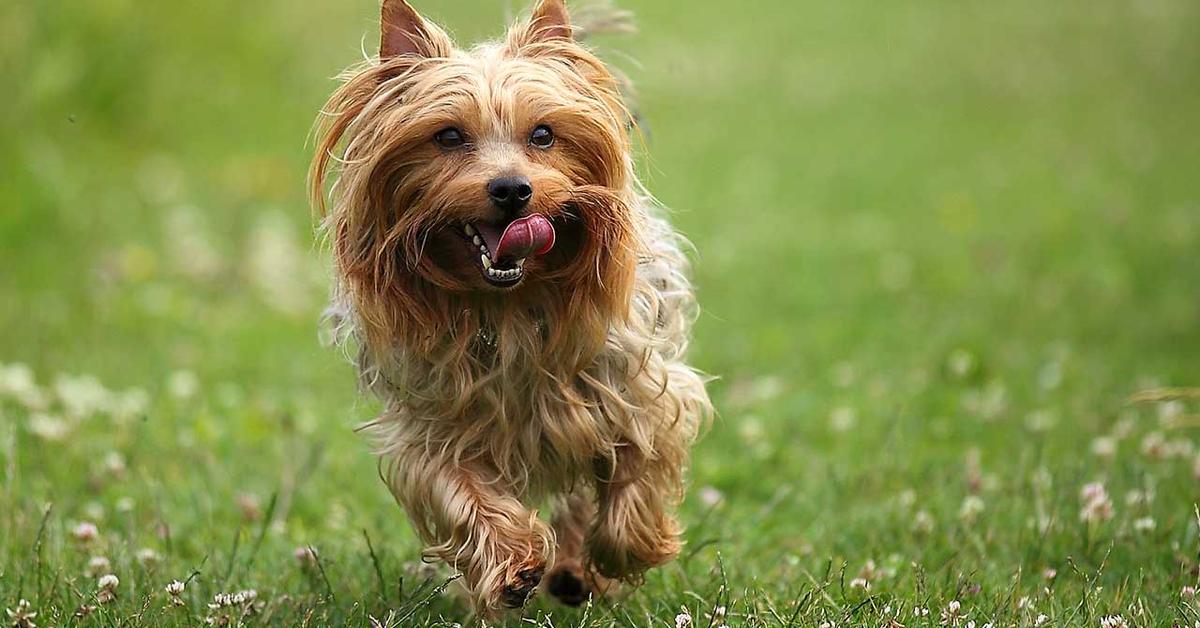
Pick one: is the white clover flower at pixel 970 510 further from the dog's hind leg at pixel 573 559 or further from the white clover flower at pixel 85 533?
the white clover flower at pixel 85 533

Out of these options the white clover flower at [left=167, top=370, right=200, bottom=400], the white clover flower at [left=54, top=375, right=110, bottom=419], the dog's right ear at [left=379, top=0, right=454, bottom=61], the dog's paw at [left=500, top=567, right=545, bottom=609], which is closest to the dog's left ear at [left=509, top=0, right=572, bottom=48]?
the dog's right ear at [left=379, top=0, right=454, bottom=61]

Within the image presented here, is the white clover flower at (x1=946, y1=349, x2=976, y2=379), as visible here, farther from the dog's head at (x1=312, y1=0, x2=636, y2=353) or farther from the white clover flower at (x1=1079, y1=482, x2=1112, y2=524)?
the dog's head at (x1=312, y1=0, x2=636, y2=353)

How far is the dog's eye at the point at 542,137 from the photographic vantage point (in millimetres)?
4027

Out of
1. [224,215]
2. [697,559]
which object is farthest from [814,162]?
[697,559]

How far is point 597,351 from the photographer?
4254 mm

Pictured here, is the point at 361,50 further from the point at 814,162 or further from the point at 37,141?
the point at 814,162

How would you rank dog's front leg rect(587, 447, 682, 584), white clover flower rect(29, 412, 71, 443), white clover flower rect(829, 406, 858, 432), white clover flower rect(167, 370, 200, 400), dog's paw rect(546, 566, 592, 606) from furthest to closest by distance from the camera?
1. white clover flower rect(167, 370, 200, 400)
2. white clover flower rect(829, 406, 858, 432)
3. white clover flower rect(29, 412, 71, 443)
4. dog's paw rect(546, 566, 592, 606)
5. dog's front leg rect(587, 447, 682, 584)

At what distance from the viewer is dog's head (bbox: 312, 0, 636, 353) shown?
393 centimetres

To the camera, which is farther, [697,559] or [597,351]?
[697,559]

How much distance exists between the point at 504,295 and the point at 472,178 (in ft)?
1.29

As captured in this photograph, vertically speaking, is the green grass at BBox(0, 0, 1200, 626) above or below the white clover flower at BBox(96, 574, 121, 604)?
below

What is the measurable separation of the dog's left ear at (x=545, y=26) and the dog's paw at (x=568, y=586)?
1.72 meters

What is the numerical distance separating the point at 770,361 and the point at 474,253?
15.5 feet

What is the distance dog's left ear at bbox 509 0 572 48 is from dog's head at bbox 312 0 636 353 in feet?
0.11
